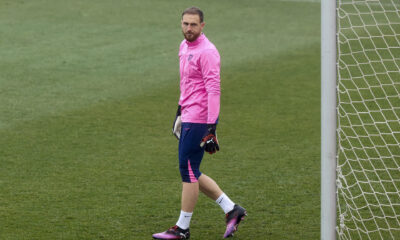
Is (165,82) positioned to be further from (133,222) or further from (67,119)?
(133,222)

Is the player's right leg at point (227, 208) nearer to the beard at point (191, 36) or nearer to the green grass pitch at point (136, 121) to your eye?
the green grass pitch at point (136, 121)

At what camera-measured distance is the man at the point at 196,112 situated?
18.5ft

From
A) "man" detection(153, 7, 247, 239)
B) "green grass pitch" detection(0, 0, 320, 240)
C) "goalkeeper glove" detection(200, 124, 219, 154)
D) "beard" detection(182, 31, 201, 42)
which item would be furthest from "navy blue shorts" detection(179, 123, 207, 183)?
"beard" detection(182, 31, 201, 42)

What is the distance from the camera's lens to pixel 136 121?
31.5 ft

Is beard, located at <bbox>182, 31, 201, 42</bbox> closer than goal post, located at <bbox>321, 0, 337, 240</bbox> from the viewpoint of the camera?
No

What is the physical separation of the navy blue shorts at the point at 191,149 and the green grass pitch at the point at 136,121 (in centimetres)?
52

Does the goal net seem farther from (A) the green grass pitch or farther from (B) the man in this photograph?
(B) the man

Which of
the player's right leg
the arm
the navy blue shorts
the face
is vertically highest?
the face

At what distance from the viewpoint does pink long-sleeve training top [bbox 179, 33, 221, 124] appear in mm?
5625

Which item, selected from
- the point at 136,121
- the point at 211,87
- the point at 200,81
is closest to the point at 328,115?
the point at 211,87

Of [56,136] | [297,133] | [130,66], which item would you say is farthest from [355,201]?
[130,66]

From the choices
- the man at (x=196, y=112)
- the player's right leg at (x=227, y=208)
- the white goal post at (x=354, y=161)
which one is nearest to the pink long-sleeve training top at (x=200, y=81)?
the man at (x=196, y=112)

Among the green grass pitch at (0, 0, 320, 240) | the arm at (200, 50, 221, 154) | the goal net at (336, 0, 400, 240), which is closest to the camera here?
the arm at (200, 50, 221, 154)

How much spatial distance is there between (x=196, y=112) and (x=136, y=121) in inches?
154
